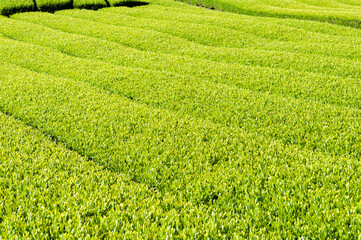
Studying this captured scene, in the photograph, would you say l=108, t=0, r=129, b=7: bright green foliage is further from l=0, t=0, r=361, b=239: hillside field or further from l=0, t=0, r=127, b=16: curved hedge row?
l=0, t=0, r=361, b=239: hillside field

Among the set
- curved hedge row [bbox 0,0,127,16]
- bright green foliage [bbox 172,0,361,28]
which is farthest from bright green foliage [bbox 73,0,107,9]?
bright green foliage [bbox 172,0,361,28]

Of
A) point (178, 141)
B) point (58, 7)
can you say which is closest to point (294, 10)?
point (58, 7)

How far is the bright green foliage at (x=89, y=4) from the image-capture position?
43844mm

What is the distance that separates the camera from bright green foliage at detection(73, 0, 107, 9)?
144 ft

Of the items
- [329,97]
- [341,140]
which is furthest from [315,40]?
[341,140]

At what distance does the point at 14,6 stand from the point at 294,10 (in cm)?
4173

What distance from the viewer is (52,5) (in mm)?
41406

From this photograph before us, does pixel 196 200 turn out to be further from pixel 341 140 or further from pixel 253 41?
pixel 253 41

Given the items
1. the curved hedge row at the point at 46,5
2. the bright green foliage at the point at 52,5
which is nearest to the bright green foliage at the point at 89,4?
the curved hedge row at the point at 46,5

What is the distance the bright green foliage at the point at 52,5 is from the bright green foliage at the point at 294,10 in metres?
24.5

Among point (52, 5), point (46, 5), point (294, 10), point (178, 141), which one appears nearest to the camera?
point (178, 141)

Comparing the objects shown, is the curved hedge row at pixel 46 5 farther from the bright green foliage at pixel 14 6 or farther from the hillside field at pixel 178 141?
the hillside field at pixel 178 141

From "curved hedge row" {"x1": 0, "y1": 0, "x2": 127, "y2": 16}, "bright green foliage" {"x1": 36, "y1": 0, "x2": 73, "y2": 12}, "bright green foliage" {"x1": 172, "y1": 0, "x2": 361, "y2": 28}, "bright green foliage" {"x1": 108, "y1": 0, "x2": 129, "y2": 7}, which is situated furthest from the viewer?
"bright green foliage" {"x1": 108, "y1": 0, "x2": 129, "y2": 7}

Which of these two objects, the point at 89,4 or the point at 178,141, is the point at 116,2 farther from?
the point at 178,141
